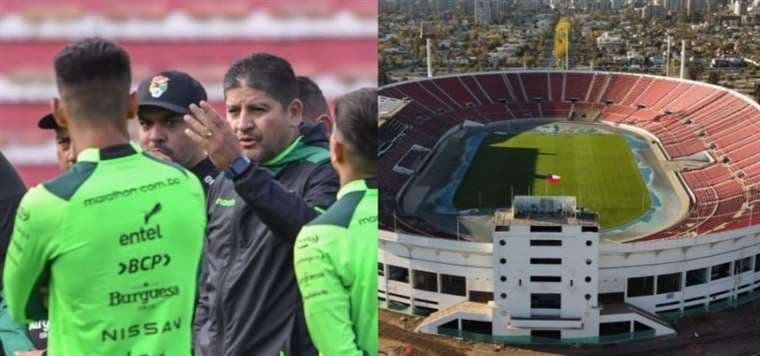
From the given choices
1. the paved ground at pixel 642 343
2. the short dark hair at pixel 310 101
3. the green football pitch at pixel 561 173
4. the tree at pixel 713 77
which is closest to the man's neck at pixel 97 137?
the short dark hair at pixel 310 101

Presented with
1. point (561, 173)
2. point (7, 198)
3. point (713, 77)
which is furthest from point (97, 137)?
point (713, 77)

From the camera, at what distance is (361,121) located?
139cm

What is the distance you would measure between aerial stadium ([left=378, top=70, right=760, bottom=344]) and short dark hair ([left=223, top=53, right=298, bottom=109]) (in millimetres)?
4771

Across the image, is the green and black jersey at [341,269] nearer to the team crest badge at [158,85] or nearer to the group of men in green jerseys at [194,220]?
the group of men in green jerseys at [194,220]

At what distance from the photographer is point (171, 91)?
129cm

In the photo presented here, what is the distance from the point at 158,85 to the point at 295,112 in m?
0.23

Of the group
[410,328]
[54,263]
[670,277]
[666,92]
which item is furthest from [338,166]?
[666,92]

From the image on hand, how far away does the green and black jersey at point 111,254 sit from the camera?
1.11 metres

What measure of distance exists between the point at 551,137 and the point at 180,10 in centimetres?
1109

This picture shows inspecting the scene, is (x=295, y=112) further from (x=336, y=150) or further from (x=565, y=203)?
(x=565, y=203)

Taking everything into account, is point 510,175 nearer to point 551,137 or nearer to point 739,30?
point 551,137

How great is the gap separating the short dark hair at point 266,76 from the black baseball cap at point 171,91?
2.2 inches

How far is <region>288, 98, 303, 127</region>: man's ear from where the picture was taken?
4.34 ft

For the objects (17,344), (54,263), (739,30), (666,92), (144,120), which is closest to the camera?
(54,263)
